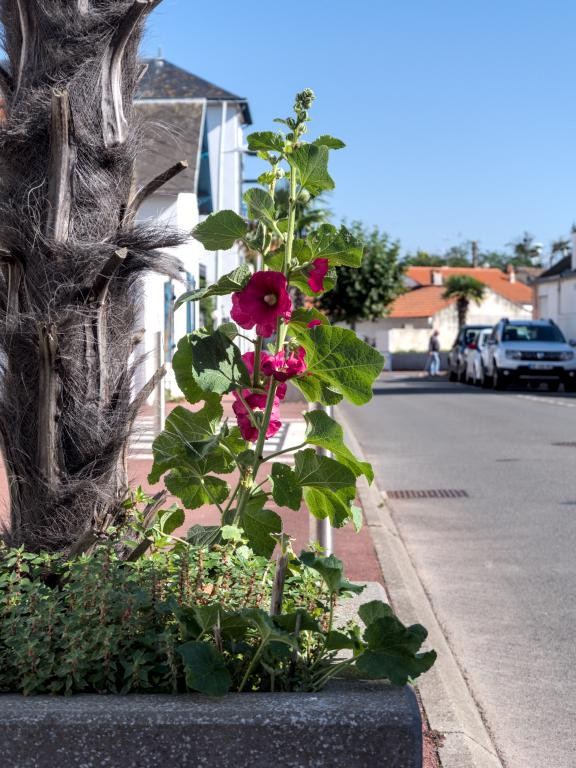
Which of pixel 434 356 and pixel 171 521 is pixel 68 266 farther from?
pixel 434 356

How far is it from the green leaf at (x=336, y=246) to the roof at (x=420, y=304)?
76.7 meters

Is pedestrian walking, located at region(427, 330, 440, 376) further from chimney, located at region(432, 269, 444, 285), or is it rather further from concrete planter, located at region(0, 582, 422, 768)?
concrete planter, located at region(0, 582, 422, 768)

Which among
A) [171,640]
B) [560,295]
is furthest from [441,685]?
[560,295]

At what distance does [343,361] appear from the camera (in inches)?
137

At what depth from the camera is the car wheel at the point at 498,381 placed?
31667 mm

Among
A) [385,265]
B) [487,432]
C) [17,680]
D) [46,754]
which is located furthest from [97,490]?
[385,265]

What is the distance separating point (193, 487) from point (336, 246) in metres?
1.00

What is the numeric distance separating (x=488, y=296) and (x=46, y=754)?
82304mm

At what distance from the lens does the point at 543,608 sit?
6.32 metres

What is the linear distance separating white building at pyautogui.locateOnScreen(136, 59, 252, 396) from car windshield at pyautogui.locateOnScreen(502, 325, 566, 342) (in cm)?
856

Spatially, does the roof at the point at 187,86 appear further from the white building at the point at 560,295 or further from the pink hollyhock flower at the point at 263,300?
the pink hollyhock flower at the point at 263,300

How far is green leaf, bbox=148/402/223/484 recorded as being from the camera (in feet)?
11.9

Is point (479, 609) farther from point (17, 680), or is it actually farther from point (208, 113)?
point (208, 113)

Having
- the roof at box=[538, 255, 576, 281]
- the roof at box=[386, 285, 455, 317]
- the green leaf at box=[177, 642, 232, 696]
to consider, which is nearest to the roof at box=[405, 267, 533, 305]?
the roof at box=[386, 285, 455, 317]
